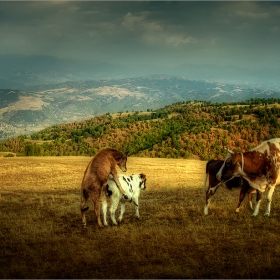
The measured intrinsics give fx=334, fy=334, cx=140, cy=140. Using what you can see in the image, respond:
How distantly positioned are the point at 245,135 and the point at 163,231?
125m

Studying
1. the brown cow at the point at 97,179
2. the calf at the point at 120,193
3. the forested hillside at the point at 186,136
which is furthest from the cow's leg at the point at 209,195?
the forested hillside at the point at 186,136

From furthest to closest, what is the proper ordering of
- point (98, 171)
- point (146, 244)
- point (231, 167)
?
point (231, 167), point (98, 171), point (146, 244)

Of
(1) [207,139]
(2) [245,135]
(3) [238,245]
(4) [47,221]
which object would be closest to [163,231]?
(3) [238,245]

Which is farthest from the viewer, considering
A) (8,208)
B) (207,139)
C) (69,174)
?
(207,139)

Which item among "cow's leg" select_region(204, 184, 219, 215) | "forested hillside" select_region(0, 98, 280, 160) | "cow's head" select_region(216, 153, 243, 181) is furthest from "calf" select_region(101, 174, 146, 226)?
"forested hillside" select_region(0, 98, 280, 160)

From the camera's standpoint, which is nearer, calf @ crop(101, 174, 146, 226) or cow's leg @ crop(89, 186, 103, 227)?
cow's leg @ crop(89, 186, 103, 227)

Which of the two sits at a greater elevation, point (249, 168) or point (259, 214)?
point (249, 168)

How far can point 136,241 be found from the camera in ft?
36.9

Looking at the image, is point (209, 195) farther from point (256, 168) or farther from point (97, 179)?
point (97, 179)

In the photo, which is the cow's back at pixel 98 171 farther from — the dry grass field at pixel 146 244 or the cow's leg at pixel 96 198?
the dry grass field at pixel 146 244

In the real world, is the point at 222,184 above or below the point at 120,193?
above

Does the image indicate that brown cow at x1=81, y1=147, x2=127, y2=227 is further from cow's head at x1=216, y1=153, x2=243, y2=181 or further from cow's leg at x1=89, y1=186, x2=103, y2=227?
cow's head at x1=216, y1=153, x2=243, y2=181

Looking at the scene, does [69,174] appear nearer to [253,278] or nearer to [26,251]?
[26,251]

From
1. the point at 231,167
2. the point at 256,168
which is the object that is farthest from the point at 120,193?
the point at 256,168
